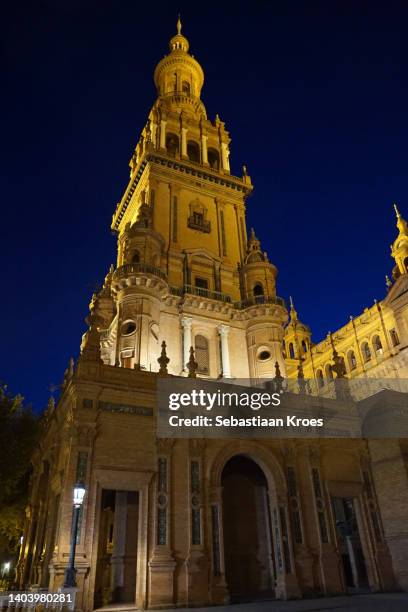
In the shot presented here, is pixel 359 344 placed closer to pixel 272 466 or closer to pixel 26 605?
pixel 272 466

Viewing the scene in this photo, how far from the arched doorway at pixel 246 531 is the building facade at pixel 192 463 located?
2.6 inches

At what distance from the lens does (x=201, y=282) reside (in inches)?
1329

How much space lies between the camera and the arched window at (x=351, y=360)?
47.5 meters

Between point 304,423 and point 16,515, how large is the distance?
22.0 metres

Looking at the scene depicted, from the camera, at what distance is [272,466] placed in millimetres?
22016

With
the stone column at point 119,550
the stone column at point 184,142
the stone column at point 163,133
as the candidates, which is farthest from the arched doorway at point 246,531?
the stone column at point 163,133

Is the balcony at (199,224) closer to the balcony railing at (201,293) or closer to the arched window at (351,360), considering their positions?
the balcony railing at (201,293)

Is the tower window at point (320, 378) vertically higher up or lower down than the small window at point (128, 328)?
higher up

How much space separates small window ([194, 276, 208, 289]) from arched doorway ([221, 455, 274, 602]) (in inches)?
535

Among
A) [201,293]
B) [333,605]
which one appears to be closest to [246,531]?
[333,605]

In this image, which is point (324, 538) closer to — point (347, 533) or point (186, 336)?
point (347, 533)

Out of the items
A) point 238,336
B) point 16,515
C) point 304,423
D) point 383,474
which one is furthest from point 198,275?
point 16,515

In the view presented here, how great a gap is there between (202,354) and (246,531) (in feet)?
38.0

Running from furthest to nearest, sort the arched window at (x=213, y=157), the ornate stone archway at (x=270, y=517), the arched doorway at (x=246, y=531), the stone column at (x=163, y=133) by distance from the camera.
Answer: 1. the arched window at (x=213, y=157)
2. the stone column at (x=163, y=133)
3. the arched doorway at (x=246, y=531)
4. the ornate stone archway at (x=270, y=517)
